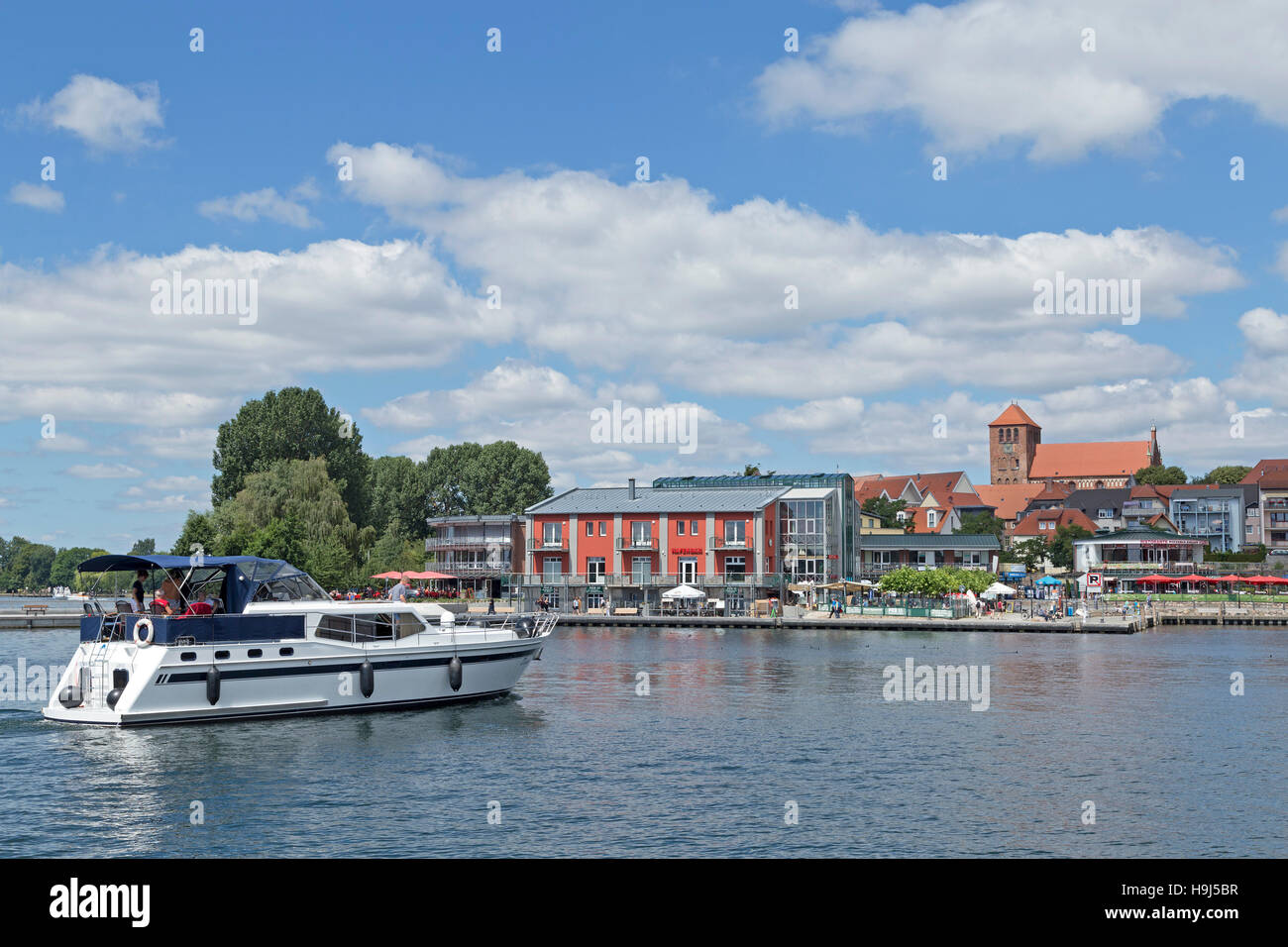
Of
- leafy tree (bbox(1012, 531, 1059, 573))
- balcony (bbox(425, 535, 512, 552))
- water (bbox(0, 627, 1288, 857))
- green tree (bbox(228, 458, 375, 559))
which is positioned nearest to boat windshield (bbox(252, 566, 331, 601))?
water (bbox(0, 627, 1288, 857))

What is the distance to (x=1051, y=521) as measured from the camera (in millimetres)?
161125

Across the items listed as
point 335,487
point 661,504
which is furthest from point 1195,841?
point 335,487

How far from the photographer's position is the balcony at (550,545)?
320 feet

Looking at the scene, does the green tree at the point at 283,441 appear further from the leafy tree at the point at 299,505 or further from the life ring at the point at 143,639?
the life ring at the point at 143,639

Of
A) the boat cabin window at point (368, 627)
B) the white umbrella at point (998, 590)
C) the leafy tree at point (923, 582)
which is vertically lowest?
the white umbrella at point (998, 590)

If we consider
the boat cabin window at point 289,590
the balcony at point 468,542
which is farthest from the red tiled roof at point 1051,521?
the boat cabin window at point 289,590

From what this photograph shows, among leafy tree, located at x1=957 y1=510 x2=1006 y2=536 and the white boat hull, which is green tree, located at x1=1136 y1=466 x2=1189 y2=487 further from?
the white boat hull

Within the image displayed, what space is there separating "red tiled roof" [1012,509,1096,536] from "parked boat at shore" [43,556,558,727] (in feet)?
442

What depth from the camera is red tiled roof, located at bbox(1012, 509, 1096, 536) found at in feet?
515

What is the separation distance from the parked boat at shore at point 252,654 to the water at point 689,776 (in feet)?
2.77

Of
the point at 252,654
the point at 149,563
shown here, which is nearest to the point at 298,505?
the point at 149,563

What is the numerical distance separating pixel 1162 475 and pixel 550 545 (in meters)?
126

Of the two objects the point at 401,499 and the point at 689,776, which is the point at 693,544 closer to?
the point at 401,499

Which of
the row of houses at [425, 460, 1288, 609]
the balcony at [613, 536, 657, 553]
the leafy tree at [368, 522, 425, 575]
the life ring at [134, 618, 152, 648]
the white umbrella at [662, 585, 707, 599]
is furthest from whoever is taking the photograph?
the leafy tree at [368, 522, 425, 575]
